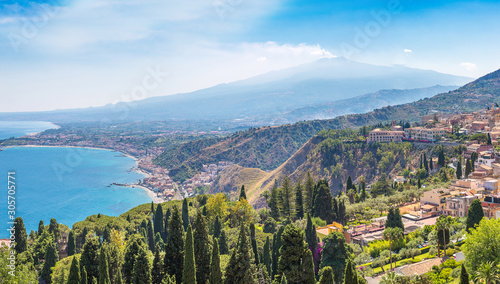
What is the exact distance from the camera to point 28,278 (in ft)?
41.0

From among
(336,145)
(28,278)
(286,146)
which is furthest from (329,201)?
(286,146)

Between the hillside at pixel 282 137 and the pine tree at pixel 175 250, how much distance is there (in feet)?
350

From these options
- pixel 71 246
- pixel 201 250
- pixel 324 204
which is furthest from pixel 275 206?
pixel 201 250

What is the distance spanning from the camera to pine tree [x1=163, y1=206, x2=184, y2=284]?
660 inches

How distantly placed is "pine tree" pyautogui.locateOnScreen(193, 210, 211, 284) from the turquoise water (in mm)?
57551

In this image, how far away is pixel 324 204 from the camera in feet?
118

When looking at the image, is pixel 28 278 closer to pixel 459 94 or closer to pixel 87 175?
pixel 87 175

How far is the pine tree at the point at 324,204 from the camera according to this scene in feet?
117

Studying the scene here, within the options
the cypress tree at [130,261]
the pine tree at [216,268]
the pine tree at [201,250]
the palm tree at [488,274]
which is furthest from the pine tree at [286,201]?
the cypress tree at [130,261]

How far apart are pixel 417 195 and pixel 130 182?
94.8 m

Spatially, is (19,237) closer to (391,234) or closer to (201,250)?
(201,250)

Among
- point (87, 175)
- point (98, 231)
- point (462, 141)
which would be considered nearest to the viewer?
point (98, 231)

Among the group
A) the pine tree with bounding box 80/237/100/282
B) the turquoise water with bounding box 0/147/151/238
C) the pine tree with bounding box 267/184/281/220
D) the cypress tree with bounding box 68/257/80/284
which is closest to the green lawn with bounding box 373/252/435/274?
the pine tree with bounding box 267/184/281/220

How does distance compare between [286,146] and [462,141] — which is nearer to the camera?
[462,141]
